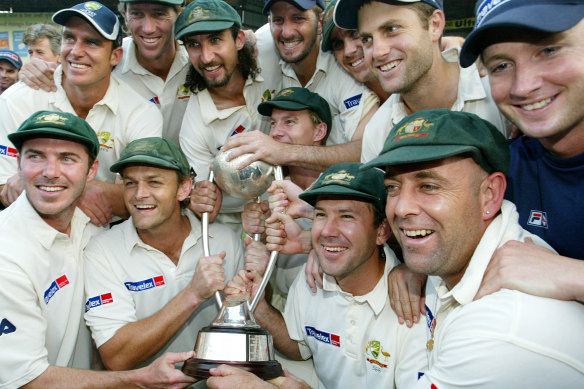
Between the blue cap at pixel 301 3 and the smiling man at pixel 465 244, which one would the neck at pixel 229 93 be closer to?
the blue cap at pixel 301 3

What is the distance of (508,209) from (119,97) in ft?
10.5

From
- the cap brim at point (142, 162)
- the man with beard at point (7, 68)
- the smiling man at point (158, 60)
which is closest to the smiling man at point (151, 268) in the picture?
the cap brim at point (142, 162)

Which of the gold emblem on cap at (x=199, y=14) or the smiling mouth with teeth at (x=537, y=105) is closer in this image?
the smiling mouth with teeth at (x=537, y=105)

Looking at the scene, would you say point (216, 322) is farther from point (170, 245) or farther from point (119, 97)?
point (119, 97)

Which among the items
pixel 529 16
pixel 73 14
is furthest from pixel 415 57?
pixel 73 14

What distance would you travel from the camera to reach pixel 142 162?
A: 148 inches

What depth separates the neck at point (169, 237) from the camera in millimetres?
3891

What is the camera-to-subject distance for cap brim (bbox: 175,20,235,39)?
4.20m

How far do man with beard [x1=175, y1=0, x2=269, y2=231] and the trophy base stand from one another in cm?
161

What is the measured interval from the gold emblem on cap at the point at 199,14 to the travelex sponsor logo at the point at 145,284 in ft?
6.62

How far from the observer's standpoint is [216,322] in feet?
9.71

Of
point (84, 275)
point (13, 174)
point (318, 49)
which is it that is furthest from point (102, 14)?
point (84, 275)

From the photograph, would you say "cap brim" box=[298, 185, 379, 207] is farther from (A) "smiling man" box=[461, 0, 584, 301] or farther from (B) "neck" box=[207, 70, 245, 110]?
(B) "neck" box=[207, 70, 245, 110]

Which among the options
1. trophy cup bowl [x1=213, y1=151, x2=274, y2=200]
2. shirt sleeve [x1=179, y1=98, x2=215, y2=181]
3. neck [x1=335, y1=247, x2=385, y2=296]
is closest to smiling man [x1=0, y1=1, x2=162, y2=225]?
shirt sleeve [x1=179, y1=98, x2=215, y2=181]
